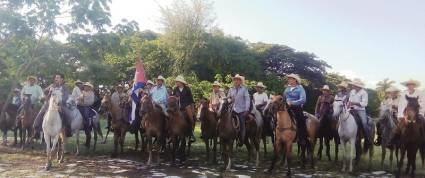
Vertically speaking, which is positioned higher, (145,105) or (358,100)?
(358,100)

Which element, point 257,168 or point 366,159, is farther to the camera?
point 366,159

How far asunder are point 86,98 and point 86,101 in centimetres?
11

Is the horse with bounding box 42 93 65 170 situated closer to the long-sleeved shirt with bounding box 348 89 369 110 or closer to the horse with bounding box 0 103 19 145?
the horse with bounding box 0 103 19 145

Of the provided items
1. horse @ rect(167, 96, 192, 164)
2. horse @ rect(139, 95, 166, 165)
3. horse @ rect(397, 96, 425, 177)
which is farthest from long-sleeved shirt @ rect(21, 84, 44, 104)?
horse @ rect(397, 96, 425, 177)

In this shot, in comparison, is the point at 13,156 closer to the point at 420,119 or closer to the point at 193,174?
the point at 193,174

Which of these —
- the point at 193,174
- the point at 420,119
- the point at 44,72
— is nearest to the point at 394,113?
the point at 420,119

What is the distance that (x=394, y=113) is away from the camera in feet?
51.6

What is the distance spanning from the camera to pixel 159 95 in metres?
14.7

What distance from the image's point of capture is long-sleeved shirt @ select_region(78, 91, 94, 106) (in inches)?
646

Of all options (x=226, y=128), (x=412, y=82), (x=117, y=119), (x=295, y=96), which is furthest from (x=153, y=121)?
(x=412, y=82)

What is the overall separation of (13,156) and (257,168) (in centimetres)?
824

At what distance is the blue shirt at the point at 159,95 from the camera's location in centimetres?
1459

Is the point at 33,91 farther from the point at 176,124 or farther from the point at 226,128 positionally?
the point at 226,128

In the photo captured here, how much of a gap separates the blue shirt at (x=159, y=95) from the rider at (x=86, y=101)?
3.09m
